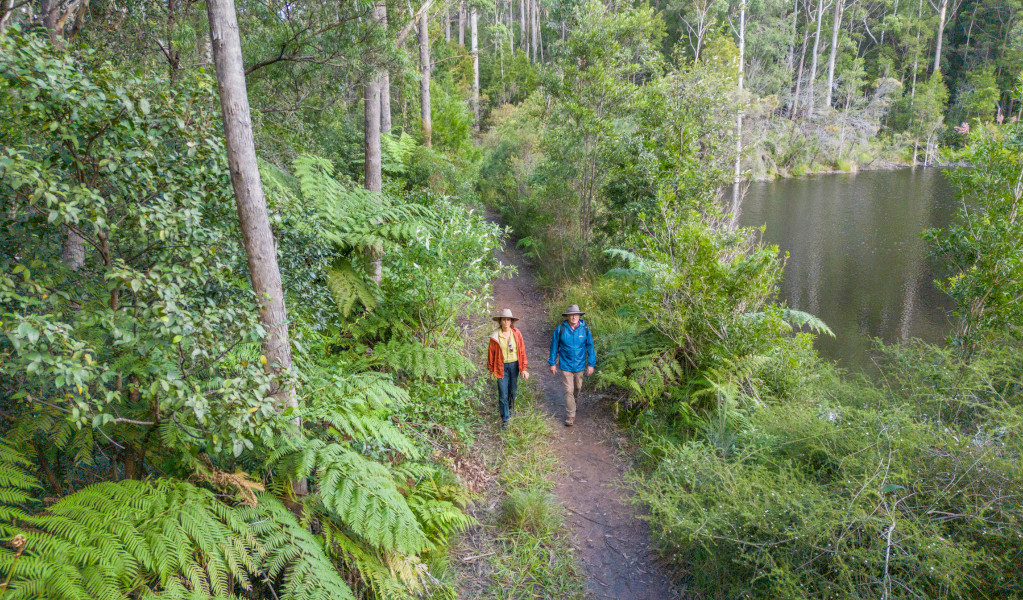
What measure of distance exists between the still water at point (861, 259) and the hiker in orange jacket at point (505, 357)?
23.8ft

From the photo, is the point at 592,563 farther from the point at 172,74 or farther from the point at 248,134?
the point at 172,74

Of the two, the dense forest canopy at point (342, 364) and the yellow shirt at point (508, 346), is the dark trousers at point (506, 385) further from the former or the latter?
the dense forest canopy at point (342, 364)

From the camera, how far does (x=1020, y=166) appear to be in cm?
672

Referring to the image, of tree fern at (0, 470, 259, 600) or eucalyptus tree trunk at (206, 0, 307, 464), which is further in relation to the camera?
eucalyptus tree trunk at (206, 0, 307, 464)

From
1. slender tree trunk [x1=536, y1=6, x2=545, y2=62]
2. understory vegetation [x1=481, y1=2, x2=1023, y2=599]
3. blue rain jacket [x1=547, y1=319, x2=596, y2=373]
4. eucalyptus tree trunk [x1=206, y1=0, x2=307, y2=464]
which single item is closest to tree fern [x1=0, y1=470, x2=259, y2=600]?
eucalyptus tree trunk [x1=206, y1=0, x2=307, y2=464]

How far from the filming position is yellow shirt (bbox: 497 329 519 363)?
6.37m

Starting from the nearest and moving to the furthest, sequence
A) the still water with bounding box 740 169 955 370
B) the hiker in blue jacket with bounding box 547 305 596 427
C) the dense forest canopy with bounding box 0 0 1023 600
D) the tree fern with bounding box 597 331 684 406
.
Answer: the dense forest canopy with bounding box 0 0 1023 600
the tree fern with bounding box 597 331 684 406
the hiker in blue jacket with bounding box 547 305 596 427
the still water with bounding box 740 169 955 370

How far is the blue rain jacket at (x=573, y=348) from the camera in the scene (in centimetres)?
673

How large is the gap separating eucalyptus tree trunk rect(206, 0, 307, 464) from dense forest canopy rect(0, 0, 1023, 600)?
2 cm

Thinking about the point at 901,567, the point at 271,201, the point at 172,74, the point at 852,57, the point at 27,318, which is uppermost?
the point at 852,57

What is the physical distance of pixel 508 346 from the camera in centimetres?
639

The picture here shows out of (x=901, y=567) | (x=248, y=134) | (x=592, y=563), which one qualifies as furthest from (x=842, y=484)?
(x=248, y=134)

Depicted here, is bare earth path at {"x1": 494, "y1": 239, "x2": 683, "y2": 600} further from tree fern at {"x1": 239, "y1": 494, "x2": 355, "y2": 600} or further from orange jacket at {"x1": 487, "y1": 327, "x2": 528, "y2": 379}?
A: tree fern at {"x1": 239, "y1": 494, "x2": 355, "y2": 600}

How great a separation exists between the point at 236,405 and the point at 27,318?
937 millimetres
